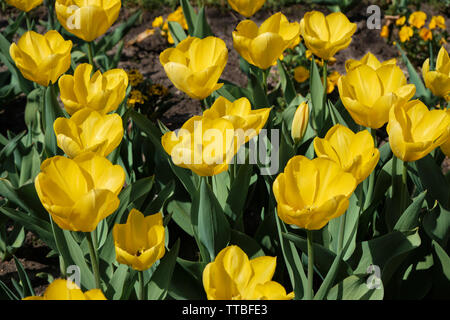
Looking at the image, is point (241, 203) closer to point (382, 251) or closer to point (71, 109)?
point (382, 251)

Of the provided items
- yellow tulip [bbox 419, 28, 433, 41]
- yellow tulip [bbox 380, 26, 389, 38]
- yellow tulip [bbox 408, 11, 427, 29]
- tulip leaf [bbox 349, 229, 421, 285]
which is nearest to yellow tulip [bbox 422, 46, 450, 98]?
tulip leaf [bbox 349, 229, 421, 285]

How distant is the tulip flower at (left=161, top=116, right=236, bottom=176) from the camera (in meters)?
1.38

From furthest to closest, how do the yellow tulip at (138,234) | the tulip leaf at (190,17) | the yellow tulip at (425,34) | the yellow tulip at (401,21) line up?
1. the yellow tulip at (401,21)
2. the yellow tulip at (425,34)
3. the tulip leaf at (190,17)
4. the yellow tulip at (138,234)

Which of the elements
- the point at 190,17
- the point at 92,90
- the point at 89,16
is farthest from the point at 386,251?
the point at 190,17

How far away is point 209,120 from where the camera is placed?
147 centimetres

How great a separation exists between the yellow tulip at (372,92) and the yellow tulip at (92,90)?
0.64 meters

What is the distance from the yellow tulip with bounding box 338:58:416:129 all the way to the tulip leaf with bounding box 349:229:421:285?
292mm

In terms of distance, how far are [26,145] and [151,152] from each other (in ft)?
1.70

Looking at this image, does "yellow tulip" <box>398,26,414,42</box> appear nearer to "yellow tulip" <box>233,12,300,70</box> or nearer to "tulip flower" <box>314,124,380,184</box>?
"yellow tulip" <box>233,12,300,70</box>

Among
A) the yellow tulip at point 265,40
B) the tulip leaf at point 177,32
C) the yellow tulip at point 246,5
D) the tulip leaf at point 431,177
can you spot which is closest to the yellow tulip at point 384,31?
the tulip leaf at point 177,32

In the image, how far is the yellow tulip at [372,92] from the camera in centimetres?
151

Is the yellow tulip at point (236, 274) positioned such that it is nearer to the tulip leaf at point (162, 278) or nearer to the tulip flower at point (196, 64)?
the tulip leaf at point (162, 278)

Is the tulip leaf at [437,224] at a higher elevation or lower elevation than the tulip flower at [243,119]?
lower
